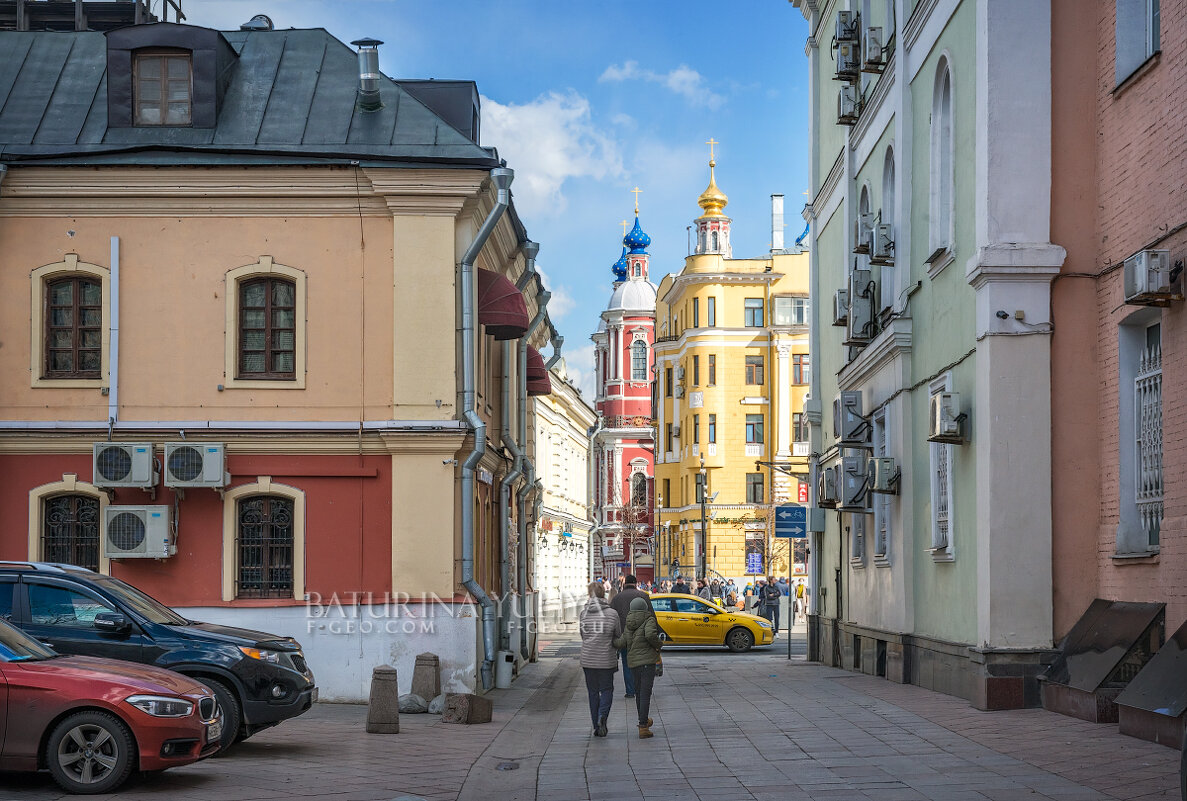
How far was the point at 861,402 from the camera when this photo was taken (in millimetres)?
23469

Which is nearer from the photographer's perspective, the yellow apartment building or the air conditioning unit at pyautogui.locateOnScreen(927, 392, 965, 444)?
the air conditioning unit at pyautogui.locateOnScreen(927, 392, 965, 444)

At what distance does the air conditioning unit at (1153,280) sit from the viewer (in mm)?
12531

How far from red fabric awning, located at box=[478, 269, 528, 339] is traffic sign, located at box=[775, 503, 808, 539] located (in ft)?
28.2

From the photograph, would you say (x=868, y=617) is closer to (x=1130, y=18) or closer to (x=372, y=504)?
(x=372, y=504)

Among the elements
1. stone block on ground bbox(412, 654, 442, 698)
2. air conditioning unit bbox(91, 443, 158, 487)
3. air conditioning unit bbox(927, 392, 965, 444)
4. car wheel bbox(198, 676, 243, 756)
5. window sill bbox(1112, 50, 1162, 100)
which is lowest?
stone block on ground bbox(412, 654, 442, 698)

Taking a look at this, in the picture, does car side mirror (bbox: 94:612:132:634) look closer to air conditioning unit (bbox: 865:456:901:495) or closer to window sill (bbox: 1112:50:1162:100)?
window sill (bbox: 1112:50:1162:100)

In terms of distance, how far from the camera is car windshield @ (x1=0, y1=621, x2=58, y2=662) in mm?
10930

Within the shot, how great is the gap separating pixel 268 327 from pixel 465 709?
6.21m

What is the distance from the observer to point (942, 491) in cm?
1788

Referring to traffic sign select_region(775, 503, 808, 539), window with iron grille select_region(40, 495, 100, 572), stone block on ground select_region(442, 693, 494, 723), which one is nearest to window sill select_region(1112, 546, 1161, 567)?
stone block on ground select_region(442, 693, 494, 723)

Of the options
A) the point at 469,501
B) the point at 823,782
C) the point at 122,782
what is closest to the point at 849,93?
the point at 469,501

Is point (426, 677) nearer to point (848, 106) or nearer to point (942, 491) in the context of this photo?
point (942, 491)

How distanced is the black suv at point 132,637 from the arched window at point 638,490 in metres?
83.6

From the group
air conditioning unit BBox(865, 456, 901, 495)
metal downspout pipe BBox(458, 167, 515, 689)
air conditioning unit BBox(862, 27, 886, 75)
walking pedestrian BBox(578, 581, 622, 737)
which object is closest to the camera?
walking pedestrian BBox(578, 581, 622, 737)
